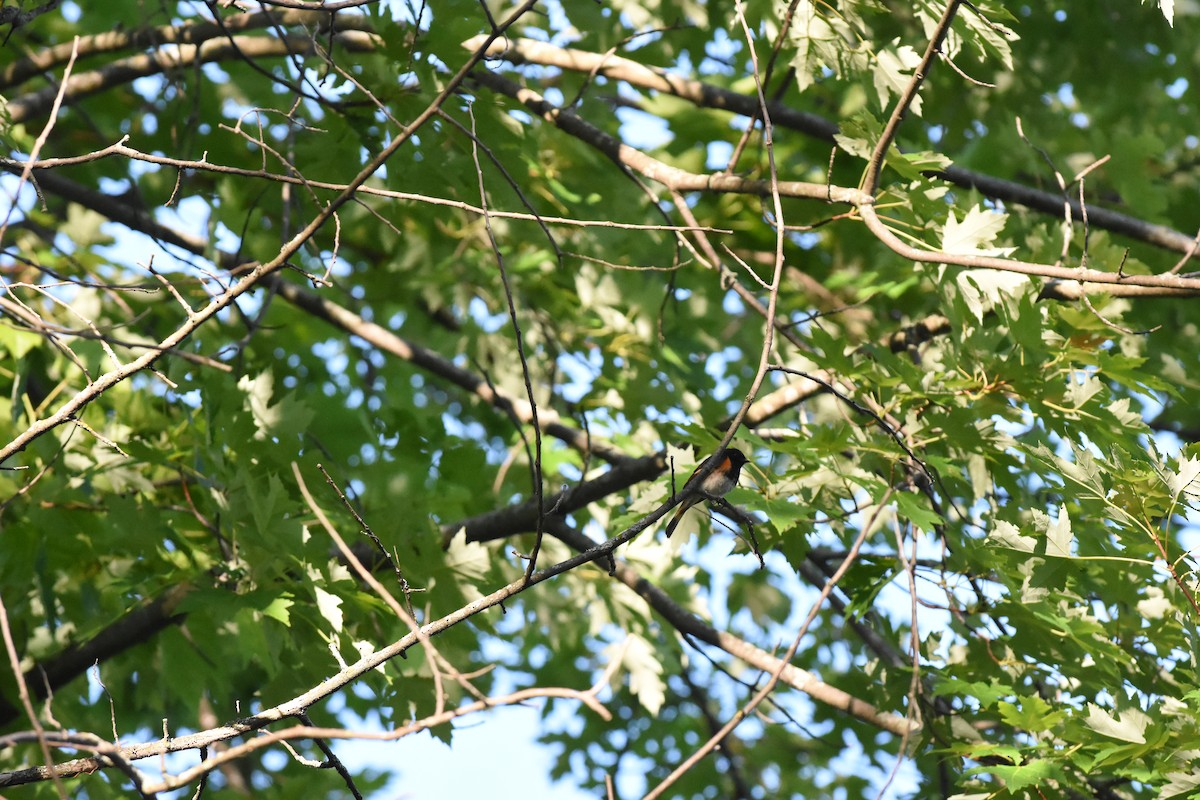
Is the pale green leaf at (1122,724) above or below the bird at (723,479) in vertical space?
below

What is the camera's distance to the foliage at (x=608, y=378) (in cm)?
247

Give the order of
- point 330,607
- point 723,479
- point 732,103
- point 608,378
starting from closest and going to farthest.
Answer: point 330,607 < point 723,479 < point 732,103 < point 608,378

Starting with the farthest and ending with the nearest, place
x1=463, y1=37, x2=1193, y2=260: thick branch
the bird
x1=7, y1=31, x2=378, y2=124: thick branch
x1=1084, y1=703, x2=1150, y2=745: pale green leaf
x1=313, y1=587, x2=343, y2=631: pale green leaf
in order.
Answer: x1=7, y1=31, x2=378, y2=124: thick branch → x1=463, y1=37, x2=1193, y2=260: thick branch → the bird → x1=313, y1=587, x2=343, y2=631: pale green leaf → x1=1084, y1=703, x2=1150, y2=745: pale green leaf

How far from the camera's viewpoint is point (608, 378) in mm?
4512

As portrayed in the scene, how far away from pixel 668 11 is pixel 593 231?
0.96 meters

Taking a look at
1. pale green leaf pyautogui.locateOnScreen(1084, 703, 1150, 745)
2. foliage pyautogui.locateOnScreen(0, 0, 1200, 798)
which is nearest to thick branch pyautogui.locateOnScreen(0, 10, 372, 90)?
foliage pyautogui.locateOnScreen(0, 0, 1200, 798)

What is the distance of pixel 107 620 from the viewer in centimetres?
300

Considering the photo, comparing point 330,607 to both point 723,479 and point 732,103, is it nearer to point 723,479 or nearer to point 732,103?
point 723,479

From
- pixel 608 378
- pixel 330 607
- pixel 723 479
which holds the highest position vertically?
pixel 608 378

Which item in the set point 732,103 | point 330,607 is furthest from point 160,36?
point 330,607

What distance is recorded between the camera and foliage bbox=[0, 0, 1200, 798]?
8.12 ft

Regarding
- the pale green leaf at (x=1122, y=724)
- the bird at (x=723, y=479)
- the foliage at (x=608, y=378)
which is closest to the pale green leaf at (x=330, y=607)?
the foliage at (x=608, y=378)

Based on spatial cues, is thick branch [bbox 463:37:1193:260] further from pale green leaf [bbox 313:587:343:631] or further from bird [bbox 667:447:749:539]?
pale green leaf [bbox 313:587:343:631]

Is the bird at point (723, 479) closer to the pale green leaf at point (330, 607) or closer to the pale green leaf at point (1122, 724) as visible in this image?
the pale green leaf at point (330, 607)
